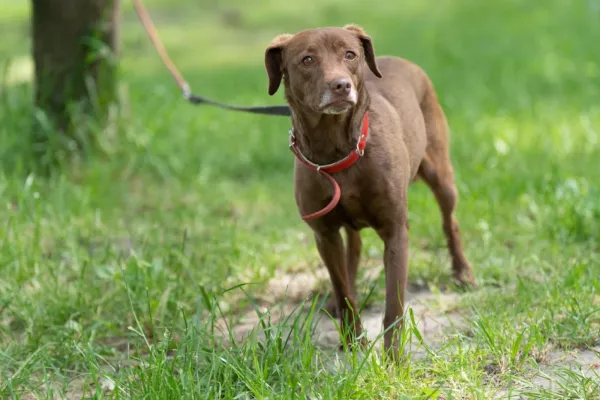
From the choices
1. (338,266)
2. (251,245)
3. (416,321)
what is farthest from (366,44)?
(251,245)

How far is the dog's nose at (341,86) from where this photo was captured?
3324 mm

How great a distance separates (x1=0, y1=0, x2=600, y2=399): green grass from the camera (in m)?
3.21

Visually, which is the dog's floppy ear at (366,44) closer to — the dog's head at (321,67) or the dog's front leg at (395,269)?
the dog's head at (321,67)

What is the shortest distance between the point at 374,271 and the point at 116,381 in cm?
198

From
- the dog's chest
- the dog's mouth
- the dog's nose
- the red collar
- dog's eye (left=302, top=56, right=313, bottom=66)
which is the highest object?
dog's eye (left=302, top=56, right=313, bottom=66)

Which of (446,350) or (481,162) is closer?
(446,350)

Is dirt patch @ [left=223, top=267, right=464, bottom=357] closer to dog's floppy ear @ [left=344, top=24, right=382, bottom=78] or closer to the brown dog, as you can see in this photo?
the brown dog

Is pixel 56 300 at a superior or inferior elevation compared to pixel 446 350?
inferior

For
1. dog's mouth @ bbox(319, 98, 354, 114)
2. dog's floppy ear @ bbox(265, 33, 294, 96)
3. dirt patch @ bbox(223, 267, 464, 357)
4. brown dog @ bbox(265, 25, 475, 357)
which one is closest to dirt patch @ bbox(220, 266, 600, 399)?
dirt patch @ bbox(223, 267, 464, 357)

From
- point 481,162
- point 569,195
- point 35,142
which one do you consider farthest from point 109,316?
point 481,162

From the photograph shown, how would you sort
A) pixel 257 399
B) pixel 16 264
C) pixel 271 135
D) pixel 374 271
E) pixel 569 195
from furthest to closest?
pixel 271 135 < pixel 569 195 < pixel 374 271 < pixel 16 264 < pixel 257 399

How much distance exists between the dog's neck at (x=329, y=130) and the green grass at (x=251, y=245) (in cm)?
68

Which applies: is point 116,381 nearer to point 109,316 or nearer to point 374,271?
point 109,316

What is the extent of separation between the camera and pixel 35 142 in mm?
6148
